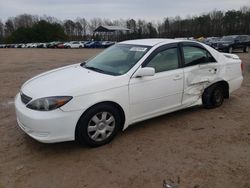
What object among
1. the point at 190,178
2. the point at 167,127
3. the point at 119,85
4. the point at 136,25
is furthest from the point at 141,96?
the point at 136,25

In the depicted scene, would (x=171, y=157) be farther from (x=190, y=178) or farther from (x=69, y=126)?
(x=69, y=126)

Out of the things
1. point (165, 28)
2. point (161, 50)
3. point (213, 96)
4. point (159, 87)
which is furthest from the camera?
point (165, 28)

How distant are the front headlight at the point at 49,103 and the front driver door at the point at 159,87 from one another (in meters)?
1.03

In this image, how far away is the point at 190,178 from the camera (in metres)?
3.05

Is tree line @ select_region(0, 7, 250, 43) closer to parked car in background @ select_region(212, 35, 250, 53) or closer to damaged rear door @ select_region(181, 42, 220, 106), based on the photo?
parked car in background @ select_region(212, 35, 250, 53)

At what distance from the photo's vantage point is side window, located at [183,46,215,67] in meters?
4.78

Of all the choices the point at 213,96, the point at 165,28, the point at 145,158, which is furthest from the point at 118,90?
the point at 165,28

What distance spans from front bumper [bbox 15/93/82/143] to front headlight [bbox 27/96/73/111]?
6 centimetres

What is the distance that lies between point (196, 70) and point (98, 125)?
7.24 feet

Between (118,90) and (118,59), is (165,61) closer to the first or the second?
(118,59)

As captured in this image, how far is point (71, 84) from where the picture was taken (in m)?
3.69

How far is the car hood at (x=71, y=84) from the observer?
11.6ft

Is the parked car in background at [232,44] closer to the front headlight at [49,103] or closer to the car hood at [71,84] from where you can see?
the car hood at [71,84]

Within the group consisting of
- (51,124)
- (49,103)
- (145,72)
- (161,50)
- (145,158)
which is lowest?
(145,158)
